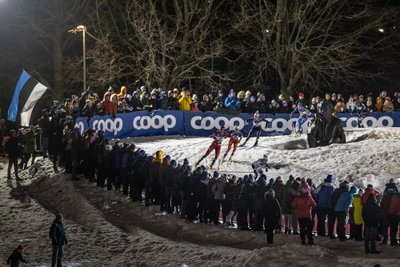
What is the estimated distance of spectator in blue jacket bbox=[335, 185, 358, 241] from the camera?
54.2 feet

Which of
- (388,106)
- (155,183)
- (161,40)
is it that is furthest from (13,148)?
(161,40)

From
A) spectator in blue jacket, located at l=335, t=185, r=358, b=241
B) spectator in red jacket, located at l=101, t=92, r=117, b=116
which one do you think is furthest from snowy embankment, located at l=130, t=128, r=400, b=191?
spectator in blue jacket, located at l=335, t=185, r=358, b=241

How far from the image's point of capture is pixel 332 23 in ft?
131

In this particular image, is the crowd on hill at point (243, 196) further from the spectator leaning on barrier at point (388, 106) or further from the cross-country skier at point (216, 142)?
the spectator leaning on barrier at point (388, 106)

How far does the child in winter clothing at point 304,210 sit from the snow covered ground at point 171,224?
39cm

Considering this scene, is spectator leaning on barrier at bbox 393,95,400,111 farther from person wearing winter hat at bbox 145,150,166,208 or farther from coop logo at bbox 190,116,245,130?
person wearing winter hat at bbox 145,150,166,208

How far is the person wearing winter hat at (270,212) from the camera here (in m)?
16.5

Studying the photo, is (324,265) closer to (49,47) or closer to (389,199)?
(389,199)

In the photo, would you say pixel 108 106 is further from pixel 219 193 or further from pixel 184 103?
pixel 219 193

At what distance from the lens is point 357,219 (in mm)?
16375

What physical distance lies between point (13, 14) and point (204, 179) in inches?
1090

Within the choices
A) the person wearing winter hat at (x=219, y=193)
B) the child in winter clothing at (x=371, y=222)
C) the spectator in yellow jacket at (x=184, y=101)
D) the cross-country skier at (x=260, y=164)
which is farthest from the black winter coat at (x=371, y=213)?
the spectator in yellow jacket at (x=184, y=101)

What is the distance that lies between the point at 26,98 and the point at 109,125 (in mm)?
5051

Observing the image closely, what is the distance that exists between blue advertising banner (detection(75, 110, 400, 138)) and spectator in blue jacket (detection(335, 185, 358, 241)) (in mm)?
12035
